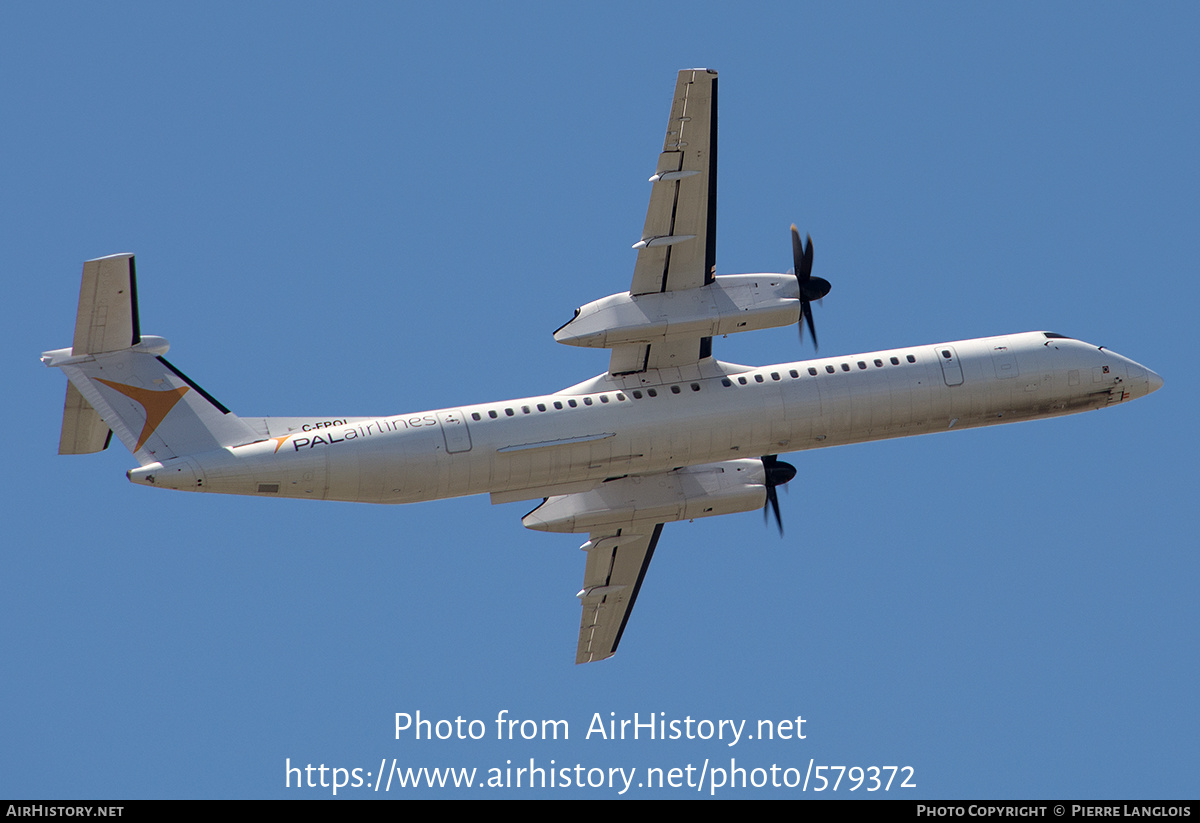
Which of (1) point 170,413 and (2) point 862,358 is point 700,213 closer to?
(2) point 862,358

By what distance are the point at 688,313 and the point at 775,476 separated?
18.1ft

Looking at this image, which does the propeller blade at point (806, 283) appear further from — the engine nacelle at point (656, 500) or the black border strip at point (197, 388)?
the black border strip at point (197, 388)

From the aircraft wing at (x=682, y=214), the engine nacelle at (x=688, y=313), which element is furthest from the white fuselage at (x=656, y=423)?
the engine nacelle at (x=688, y=313)

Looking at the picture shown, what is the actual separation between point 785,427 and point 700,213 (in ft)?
16.9

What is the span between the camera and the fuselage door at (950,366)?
35406 mm

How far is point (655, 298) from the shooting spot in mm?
33375

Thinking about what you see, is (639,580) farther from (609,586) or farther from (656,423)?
(656,423)

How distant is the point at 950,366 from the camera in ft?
116

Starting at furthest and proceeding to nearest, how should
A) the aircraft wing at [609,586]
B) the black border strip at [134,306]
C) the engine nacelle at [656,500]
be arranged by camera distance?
the aircraft wing at [609,586]
the engine nacelle at [656,500]
the black border strip at [134,306]

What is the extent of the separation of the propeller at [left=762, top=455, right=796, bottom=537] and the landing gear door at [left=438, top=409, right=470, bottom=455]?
7578 millimetres

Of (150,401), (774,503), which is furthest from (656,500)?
(150,401)

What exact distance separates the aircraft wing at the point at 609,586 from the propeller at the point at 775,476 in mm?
2724
